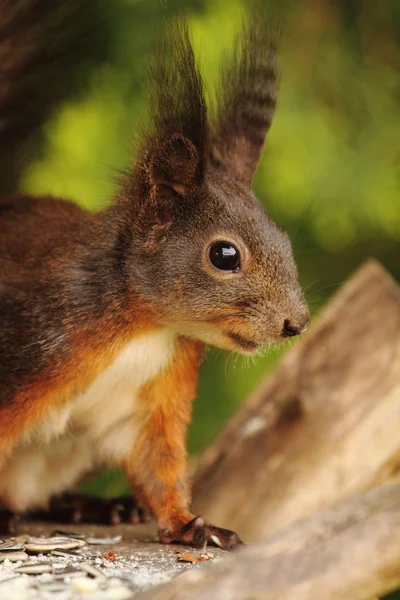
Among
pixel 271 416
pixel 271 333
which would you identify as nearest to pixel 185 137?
pixel 271 333

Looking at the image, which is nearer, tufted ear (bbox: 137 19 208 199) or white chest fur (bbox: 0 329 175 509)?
tufted ear (bbox: 137 19 208 199)

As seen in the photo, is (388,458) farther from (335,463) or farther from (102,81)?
(102,81)

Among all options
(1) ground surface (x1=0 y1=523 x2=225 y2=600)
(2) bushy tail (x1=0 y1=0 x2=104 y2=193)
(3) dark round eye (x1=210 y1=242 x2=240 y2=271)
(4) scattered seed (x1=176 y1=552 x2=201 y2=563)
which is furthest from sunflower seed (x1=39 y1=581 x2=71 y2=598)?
(2) bushy tail (x1=0 y1=0 x2=104 y2=193)

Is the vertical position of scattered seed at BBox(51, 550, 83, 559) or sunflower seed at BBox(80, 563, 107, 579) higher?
scattered seed at BBox(51, 550, 83, 559)

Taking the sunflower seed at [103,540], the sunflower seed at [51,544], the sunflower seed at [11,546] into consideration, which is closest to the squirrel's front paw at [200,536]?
the sunflower seed at [103,540]

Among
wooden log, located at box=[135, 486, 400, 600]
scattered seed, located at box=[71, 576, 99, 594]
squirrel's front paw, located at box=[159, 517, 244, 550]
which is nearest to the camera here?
wooden log, located at box=[135, 486, 400, 600]

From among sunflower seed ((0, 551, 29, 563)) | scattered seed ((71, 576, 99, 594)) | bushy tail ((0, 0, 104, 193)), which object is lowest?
scattered seed ((71, 576, 99, 594))

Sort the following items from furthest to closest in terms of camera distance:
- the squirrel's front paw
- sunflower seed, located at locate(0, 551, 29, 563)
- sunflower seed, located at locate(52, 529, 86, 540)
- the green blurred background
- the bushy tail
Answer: the green blurred background → the bushy tail → sunflower seed, located at locate(52, 529, 86, 540) → the squirrel's front paw → sunflower seed, located at locate(0, 551, 29, 563)

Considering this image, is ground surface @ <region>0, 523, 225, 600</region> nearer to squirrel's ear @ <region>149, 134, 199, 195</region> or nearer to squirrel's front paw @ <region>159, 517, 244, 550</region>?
squirrel's front paw @ <region>159, 517, 244, 550</region>
